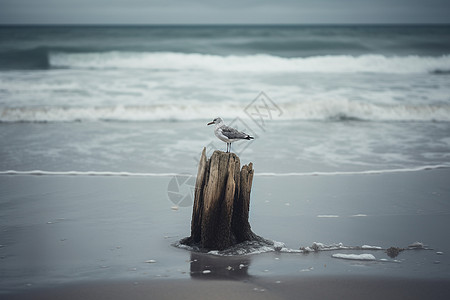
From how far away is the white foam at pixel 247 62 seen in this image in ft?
86.1

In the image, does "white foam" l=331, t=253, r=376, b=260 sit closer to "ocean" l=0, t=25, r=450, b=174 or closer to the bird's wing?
the bird's wing

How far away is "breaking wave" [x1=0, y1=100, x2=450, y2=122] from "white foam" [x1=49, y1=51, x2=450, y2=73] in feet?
33.9

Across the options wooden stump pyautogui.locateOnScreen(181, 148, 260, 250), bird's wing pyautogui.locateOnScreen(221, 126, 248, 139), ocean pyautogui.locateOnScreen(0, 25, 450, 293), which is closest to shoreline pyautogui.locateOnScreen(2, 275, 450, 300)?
ocean pyautogui.locateOnScreen(0, 25, 450, 293)

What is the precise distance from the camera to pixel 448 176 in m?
8.16

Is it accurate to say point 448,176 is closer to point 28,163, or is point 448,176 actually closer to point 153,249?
point 153,249

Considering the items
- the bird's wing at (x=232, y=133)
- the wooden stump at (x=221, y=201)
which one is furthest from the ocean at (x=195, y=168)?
the bird's wing at (x=232, y=133)

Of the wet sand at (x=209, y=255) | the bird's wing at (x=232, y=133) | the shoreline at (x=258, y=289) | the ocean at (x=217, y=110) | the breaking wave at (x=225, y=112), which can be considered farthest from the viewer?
the breaking wave at (x=225, y=112)

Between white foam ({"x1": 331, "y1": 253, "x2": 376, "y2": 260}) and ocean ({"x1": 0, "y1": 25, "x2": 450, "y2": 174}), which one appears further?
ocean ({"x1": 0, "y1": 25, "x2": 450, "y2": 174})

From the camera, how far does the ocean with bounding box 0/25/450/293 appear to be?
15.5ft

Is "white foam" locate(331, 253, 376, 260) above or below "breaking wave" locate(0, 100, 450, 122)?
below

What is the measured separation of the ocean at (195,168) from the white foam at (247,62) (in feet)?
8.76

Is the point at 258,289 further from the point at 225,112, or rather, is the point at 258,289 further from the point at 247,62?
Result: the point at 247,62

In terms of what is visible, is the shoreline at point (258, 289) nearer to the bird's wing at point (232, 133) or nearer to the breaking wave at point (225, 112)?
the bird's wing at point (232, 133)

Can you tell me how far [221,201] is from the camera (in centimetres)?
474
